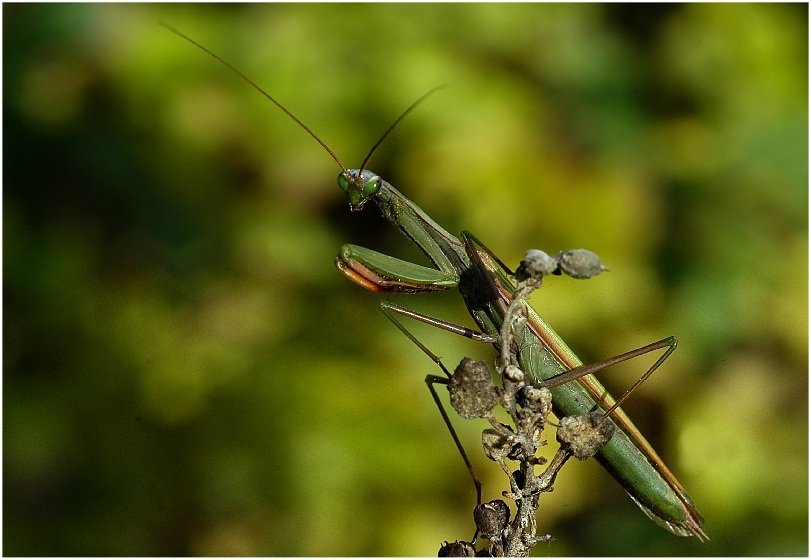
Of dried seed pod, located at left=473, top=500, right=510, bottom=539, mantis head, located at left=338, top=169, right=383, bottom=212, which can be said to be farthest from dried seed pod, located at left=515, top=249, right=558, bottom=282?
mantis head, located at left=338, top=169, right=383, bottom=212

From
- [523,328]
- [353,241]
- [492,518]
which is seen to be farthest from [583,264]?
[353,241]

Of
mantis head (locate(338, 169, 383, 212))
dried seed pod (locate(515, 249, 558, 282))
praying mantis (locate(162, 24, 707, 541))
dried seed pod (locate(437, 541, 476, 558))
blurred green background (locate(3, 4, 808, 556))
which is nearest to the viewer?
dried seed pod (locate(437, 541, 476, 558))

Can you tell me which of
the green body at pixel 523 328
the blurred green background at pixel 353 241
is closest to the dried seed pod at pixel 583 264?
the green body at pixel 523 328

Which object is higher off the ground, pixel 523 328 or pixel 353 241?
pixel 353 241

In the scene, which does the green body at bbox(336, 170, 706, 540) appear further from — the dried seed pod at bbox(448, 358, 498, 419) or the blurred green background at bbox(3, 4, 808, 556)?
the blurred green background at bbox(3, 4, 808, 556)

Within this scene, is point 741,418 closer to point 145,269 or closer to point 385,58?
point 385,58

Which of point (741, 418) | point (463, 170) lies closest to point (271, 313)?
point (463, 170)

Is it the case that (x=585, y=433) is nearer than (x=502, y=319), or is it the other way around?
(x=585, y=433)

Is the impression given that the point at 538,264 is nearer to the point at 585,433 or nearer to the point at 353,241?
the point at 585,433
